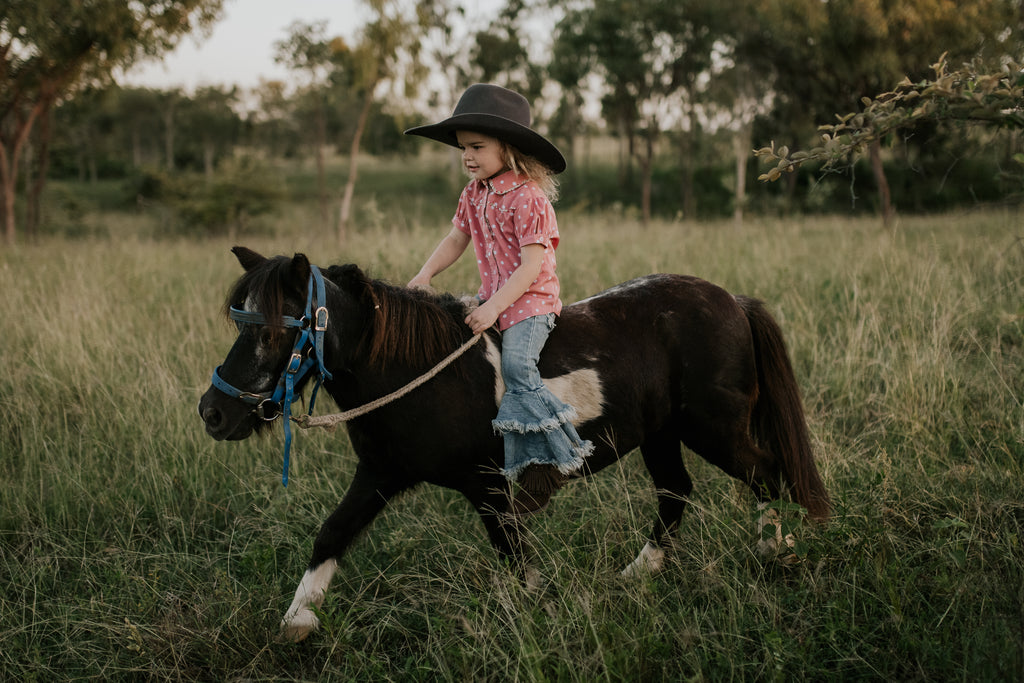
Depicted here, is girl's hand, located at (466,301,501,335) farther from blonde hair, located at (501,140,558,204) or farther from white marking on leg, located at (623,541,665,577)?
white marking on leg, located at (623,541,665,577)

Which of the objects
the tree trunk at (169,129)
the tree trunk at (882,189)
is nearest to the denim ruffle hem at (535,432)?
the tree trunk at (882,189)

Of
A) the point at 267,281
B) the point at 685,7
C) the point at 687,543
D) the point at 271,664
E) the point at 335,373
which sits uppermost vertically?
the point at 685,7

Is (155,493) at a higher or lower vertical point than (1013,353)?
lower

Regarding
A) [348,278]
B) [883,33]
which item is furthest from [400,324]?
[883,33]

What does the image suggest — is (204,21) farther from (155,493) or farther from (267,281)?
(267,281)

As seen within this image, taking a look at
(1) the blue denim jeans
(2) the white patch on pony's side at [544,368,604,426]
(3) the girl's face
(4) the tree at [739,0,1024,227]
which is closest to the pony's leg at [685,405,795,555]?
(2) the white patch on pony's side at [544,368,604,426]

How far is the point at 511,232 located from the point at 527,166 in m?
0.30

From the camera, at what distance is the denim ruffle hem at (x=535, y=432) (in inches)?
92.5

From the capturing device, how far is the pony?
6.92 ft

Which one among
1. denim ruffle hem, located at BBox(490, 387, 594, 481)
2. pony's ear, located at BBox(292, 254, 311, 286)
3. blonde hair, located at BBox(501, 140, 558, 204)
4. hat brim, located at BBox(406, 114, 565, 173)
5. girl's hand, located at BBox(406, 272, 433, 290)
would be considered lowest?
denim ruffle hem, located at BBox(490, 387, 594, 481)

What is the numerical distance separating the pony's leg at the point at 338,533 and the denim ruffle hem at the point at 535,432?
0.50m

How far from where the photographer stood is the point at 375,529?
3.32 m

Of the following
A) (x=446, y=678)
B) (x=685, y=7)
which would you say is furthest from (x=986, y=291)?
(x=685, y=7)

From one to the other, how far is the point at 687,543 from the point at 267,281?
2.13 m
